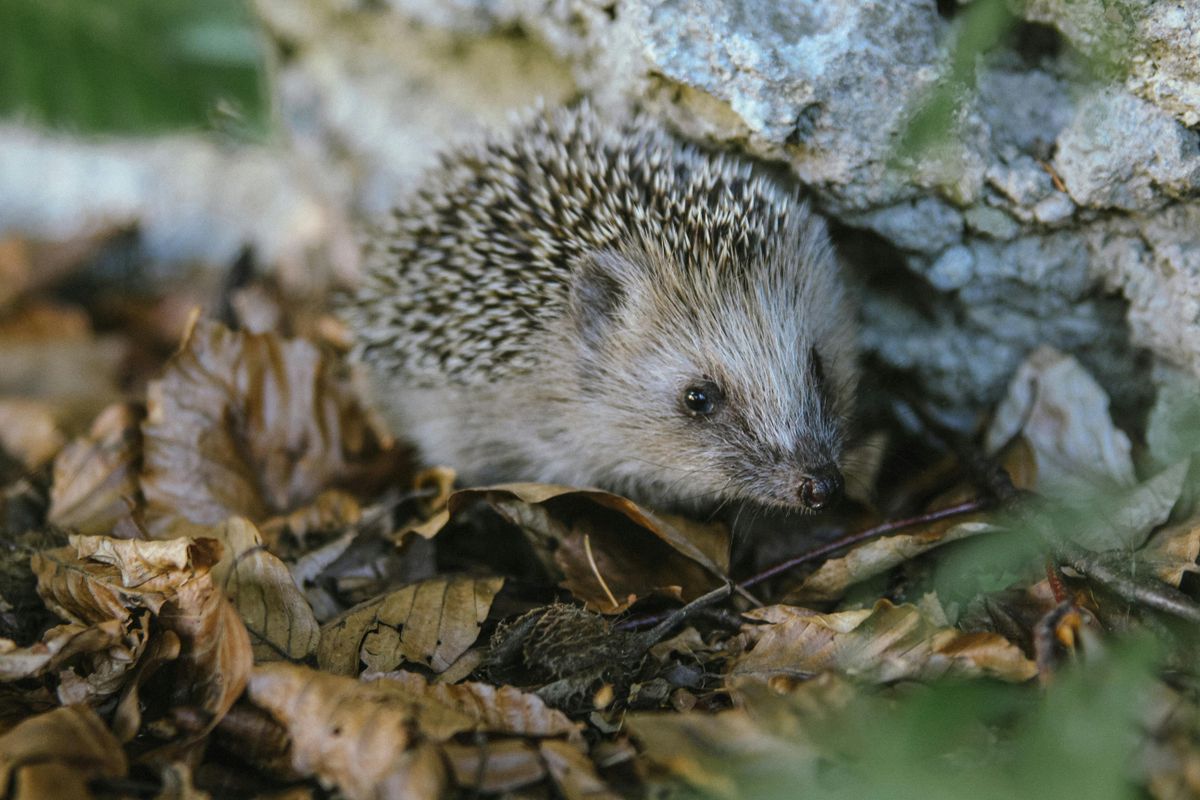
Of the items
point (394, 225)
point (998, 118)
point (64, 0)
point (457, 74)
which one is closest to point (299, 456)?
point (394, 225)

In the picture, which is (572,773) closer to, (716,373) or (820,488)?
(820,488)

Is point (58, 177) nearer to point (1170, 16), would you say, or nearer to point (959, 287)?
point (959, 287)

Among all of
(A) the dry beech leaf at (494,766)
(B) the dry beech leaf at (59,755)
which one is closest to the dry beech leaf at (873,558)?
(A) the dry beech leaf at (494,766)

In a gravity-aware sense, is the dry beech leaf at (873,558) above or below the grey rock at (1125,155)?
below

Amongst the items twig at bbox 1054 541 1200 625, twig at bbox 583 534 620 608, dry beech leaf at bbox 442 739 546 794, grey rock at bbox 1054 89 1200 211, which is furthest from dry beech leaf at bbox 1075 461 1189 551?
dry beech leaf at bbox 442 739 546 794

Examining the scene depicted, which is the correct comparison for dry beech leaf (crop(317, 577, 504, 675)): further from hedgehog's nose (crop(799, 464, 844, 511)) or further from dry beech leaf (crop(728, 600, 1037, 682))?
hedgehog's nose (crop(799, 464, 844, 511))

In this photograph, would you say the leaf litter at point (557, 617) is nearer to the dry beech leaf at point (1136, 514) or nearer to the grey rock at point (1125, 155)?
the dry beech leaf at point (1136, 514)

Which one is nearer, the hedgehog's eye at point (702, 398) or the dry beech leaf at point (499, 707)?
the dry beech leaf at point (499, 707)

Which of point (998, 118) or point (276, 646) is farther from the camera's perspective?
point (998, 118)
